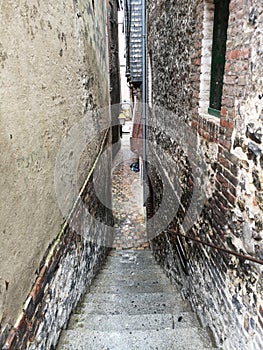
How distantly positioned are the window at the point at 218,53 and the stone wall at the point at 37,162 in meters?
1.39

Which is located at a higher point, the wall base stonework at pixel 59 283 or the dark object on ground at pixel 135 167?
the wall base stonework at pixel 59 283

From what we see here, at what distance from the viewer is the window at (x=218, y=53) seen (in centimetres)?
231

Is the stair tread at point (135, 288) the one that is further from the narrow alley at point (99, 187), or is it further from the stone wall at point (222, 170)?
the stone wall at point (222, 170)

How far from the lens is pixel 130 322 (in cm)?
260

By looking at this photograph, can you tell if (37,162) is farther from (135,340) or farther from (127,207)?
(127,207)

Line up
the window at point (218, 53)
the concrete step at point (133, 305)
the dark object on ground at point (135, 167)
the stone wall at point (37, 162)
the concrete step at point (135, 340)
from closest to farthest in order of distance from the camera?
1. the stone wall at point (37, 162)
2. the concrete step at point (135, 340)
3. the window at point (218, 53)
4. the concrete step at point (133, 305)
5. the dark object on ground at point (135, 167)

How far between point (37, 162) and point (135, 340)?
176 centimetres

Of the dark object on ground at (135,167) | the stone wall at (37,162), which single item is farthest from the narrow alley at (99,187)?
the dark object on ground at (135,167)

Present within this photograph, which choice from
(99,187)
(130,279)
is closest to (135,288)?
(130,279)

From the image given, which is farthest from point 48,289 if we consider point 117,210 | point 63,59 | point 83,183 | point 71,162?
point 117,210

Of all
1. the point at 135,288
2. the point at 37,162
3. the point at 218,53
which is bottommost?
the point at 135,288

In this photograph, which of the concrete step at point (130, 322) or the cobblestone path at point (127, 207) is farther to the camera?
the cobblestone path at point (127, 207)

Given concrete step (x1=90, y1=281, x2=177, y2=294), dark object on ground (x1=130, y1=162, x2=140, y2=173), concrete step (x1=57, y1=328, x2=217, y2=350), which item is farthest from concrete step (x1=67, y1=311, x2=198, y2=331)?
dark object on ground (x1=130, y1=162, x2=140, y2=173)

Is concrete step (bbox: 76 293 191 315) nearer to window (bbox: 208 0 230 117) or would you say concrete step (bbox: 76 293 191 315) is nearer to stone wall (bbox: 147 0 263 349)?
stone wall (bbox: 147 0 263 349)
